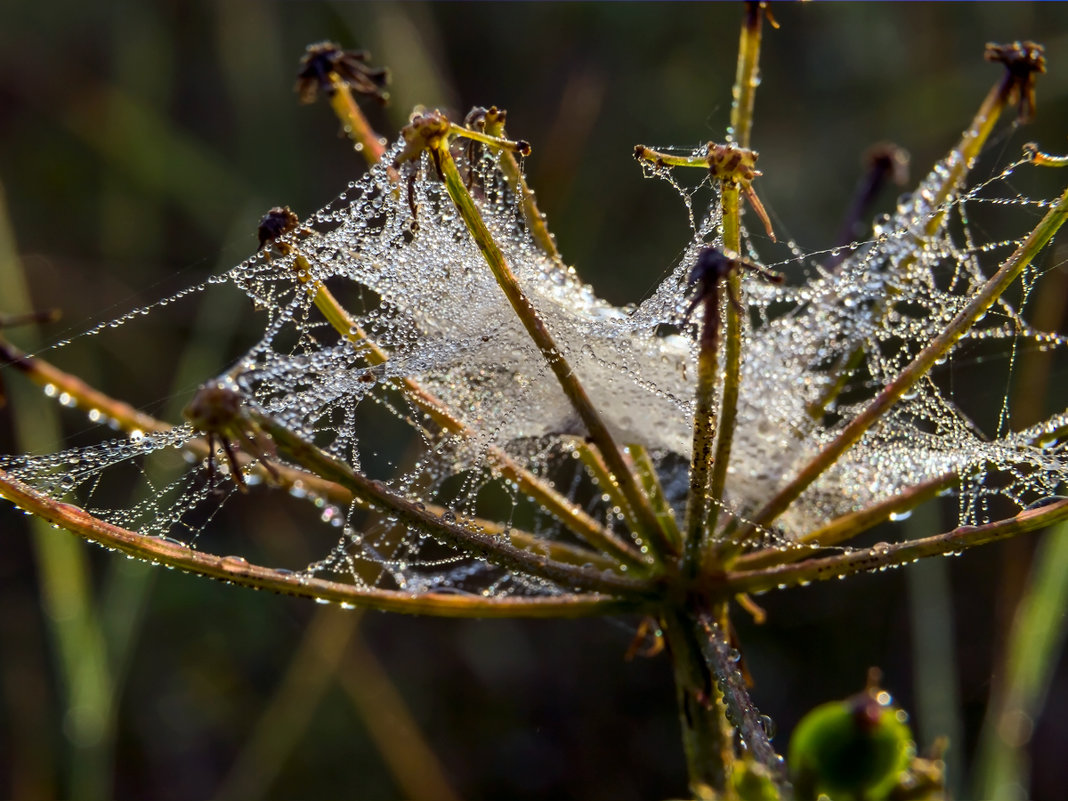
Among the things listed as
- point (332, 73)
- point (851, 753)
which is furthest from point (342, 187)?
point (851, 753)

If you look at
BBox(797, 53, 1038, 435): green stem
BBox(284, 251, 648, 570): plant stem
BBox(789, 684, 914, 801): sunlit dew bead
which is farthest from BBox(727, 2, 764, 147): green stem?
BBox(789, 684, 914, 801): sunlit dew bead

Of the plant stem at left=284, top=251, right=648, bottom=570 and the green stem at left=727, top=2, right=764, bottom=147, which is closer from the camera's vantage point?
the plant stem at left=284, top=251, right=648, bottom=570

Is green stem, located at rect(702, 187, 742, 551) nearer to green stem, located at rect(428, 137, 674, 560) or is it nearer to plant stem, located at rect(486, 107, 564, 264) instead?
green stem, located at rect(428, 137, 674, 560)

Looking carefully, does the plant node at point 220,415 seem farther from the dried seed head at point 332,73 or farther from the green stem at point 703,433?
the dried seed head at point 332,73

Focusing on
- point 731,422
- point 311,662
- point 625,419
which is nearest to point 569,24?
point 311,662

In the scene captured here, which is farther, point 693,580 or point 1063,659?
point 1063,659

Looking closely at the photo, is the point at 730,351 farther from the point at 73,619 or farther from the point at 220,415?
the point at 73,619

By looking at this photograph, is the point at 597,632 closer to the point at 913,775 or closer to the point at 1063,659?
the point at 1063,659
